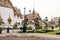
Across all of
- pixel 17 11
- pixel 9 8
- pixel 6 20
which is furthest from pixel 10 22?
pixel 17 11

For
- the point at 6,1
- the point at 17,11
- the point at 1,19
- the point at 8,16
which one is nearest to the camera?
the point at 1,19

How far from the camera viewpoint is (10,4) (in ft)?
240

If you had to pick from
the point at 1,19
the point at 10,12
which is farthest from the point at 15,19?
the point at 1,19

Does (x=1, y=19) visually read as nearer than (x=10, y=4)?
Yes

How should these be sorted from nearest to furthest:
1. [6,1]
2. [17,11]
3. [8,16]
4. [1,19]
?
[1,19], [8,16], [6,1], [17,11]

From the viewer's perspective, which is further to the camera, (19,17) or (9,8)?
(19,17)

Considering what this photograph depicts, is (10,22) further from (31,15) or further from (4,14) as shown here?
(31,15)

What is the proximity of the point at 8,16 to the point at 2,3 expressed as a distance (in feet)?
15.2

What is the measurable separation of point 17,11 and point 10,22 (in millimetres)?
16460

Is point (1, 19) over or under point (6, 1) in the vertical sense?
under

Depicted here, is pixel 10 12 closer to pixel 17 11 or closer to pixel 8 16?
pixel 8 16

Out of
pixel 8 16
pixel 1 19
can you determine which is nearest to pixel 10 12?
pixel 8 16

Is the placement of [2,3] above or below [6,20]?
above

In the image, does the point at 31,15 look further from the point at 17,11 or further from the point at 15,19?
the point at 15,19
